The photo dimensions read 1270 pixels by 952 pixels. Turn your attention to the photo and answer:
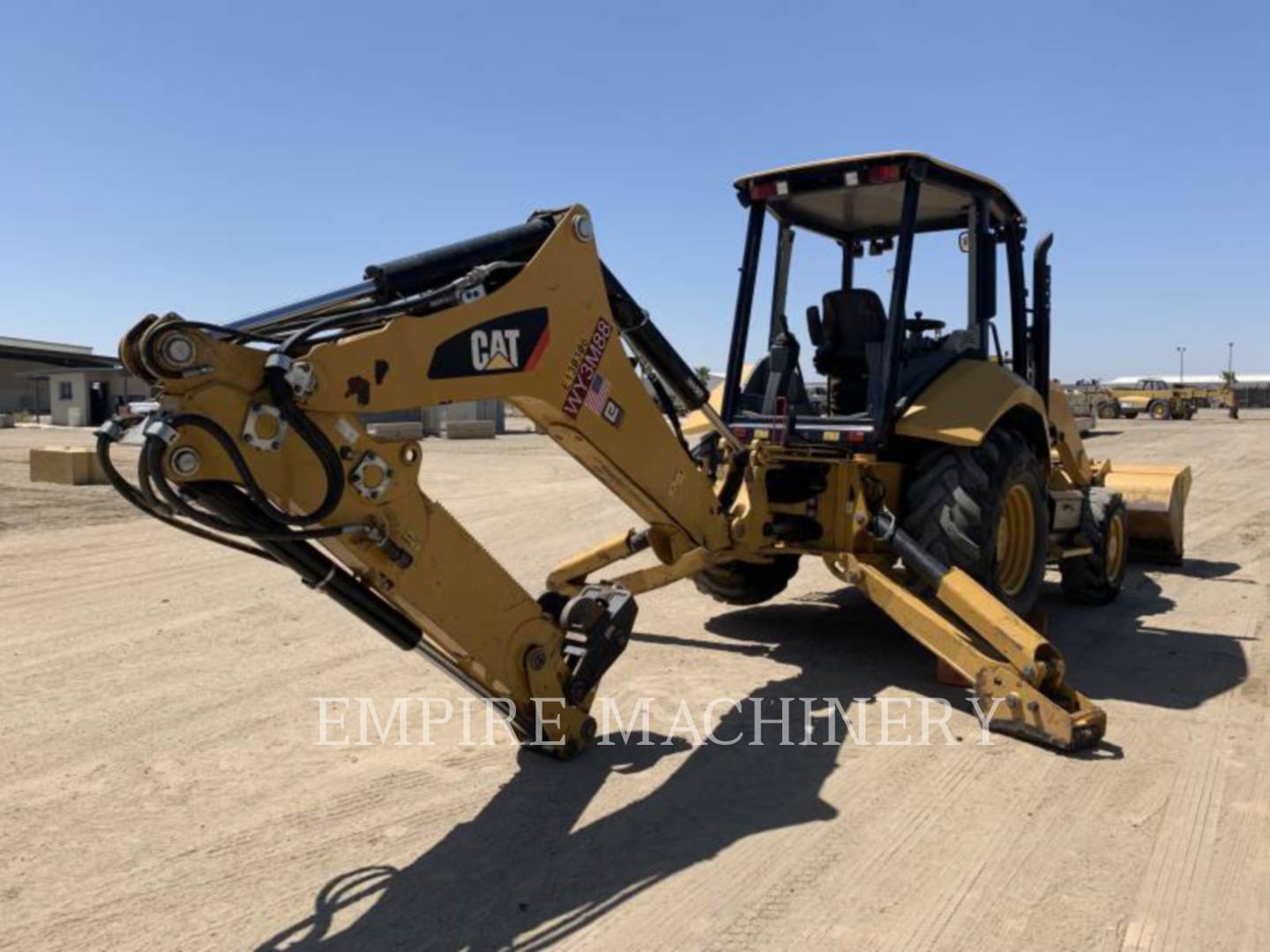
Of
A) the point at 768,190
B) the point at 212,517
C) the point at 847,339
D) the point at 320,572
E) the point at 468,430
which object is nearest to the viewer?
the point at 212,517

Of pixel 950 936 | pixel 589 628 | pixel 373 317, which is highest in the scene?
pixel 373 317

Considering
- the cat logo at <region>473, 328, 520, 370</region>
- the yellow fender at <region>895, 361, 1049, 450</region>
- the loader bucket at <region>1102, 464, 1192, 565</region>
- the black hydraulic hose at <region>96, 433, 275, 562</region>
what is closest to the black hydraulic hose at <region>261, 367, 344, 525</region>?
the black hydraulic hose at <region>96, 433, 275, 562</region>

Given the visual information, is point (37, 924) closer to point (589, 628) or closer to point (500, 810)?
point (500, 810)

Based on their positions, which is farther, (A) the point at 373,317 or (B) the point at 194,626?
(B) the point at 194,626

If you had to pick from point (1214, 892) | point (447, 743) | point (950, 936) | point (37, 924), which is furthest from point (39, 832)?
point (1214, 892)

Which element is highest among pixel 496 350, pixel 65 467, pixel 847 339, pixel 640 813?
pixel 847 339

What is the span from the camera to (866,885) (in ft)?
11.0

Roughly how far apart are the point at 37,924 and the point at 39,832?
69 cm

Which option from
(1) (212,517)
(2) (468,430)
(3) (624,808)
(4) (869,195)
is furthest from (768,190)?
(2) (468,430)

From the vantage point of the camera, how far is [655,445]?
4.64 metres

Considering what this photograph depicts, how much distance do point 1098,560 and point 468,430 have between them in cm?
2508

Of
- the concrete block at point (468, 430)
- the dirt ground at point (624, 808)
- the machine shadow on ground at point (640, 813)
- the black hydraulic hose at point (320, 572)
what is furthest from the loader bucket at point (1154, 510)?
the concrete block at point (468, 430)

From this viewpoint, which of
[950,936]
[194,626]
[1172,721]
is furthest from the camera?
[194,626]

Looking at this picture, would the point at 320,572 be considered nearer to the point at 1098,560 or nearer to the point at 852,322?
the point at 852,322
